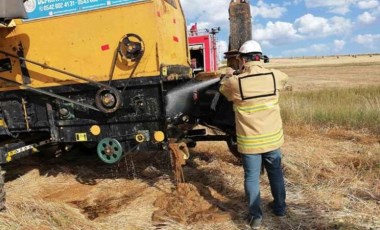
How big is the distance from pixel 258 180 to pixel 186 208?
0.90m

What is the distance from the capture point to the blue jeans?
165 inches

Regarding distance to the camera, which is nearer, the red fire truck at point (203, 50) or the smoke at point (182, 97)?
the smoke at point (182, 97)

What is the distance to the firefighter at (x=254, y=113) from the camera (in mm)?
4109

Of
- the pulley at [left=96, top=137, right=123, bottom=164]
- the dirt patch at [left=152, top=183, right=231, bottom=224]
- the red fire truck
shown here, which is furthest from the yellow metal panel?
the red fire truck

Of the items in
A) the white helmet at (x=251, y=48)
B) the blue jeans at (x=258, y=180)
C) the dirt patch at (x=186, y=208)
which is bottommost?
the dirt patch at (x=186, y=208)

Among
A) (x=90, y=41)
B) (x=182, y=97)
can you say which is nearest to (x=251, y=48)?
(x=182, y=97)

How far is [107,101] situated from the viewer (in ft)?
16.2

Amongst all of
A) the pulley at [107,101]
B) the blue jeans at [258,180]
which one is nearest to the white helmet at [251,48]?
the blue jeans at [258,180]

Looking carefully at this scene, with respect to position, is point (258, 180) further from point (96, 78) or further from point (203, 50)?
point (203, 50)

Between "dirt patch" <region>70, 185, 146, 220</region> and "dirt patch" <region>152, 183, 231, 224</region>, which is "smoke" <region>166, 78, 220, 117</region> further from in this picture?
"dirt patch" <region>70, 185, 146, 220</region>

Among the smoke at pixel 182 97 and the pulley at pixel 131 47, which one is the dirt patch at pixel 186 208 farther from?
the pulley at pixel 131 47

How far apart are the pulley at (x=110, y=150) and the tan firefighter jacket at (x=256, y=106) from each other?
1534 millimetres

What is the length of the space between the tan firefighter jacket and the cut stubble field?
799 millimetres

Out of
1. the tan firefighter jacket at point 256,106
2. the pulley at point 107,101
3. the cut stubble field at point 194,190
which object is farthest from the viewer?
the pulley at point 107,101
